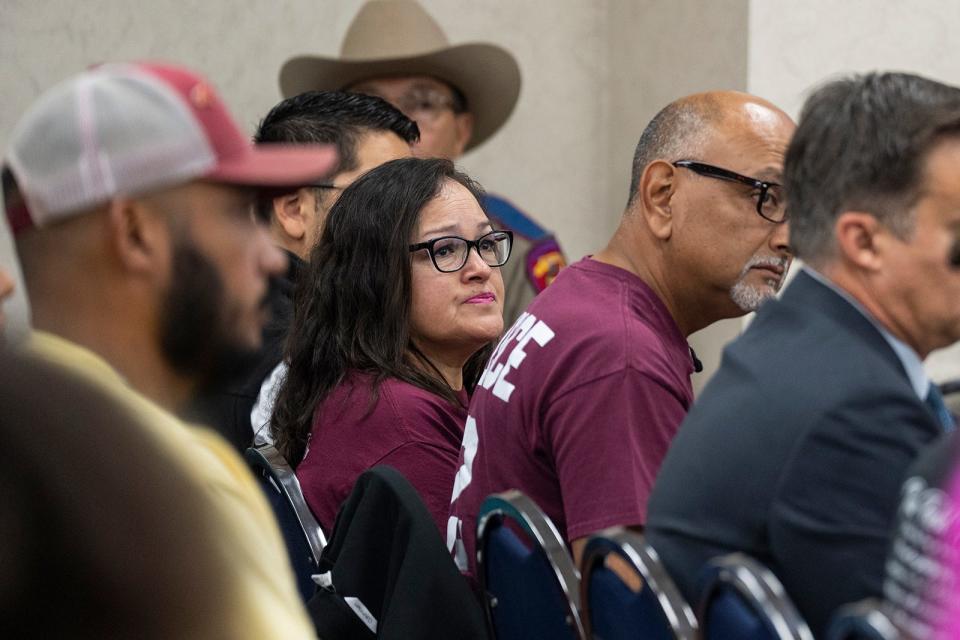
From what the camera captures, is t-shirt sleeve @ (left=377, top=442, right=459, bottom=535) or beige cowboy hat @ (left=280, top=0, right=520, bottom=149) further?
beige cowboy hat @ (left=280, top=0, right=520, bottom=149)

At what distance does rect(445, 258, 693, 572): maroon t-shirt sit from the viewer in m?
1.93

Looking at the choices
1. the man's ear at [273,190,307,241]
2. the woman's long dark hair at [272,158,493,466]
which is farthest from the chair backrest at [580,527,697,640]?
the man's ear at [273,190,307,241]

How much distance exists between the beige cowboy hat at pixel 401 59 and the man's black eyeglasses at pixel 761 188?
2.08 meters

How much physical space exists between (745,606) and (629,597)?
0.21 metres

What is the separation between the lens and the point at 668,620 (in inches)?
59.4

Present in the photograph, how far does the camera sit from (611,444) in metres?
1.93

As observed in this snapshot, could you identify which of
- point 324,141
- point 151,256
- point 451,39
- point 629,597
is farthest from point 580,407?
point 451,39

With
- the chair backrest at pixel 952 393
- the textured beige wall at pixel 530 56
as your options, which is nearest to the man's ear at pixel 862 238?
the chair backrest at pixel 952 393

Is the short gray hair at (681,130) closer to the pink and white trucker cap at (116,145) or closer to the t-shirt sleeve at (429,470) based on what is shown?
the t-shirt sleeve at (429,470)

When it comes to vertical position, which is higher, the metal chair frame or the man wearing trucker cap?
the man wearing trucker cap

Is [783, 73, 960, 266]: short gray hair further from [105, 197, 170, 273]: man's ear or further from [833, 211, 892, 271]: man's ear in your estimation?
[105, 197, 170, 273]: man's ear

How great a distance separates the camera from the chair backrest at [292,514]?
2232mm

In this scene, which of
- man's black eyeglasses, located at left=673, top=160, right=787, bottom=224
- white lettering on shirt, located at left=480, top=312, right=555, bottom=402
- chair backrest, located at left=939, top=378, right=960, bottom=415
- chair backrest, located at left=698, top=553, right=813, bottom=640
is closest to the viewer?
chair backrest, located at left=698, top=553, right=813, bottom=640

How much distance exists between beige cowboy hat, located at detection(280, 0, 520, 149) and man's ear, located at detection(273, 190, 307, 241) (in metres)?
1.07
